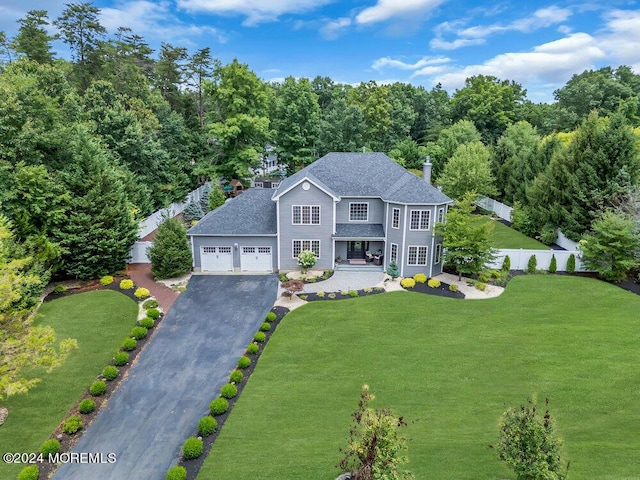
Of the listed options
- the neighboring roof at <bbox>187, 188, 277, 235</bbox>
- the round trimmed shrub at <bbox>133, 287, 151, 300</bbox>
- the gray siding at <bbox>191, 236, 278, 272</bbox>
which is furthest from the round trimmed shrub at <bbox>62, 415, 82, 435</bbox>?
the neighboring roof at <bbox>187, 188, 277, 235</bbox>

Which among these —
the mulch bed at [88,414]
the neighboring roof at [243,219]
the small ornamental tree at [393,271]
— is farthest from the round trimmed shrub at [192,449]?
the small ornamental tree at [393,271]

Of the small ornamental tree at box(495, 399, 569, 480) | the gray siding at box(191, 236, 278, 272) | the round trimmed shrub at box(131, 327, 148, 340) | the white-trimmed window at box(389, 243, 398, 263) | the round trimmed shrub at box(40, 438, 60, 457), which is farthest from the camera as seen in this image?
the gray siding at box(191, 236, 278, 272)

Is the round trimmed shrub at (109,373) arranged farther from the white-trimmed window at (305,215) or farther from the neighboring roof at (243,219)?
the white-trimmed window at (305,215)

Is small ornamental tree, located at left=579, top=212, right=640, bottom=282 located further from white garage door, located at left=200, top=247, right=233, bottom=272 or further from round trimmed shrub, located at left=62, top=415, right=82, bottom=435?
round trimmed shrub, located at left=62, top=415, right=82, bottom=435

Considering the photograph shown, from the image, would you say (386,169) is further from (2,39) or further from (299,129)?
(2,39)

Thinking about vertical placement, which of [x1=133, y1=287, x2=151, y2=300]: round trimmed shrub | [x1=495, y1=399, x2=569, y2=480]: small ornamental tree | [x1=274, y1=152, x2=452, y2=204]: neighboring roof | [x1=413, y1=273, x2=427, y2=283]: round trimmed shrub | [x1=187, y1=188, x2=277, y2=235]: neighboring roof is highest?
[x1=274, y1=152, x2=452, y2=204]: neighboring roof

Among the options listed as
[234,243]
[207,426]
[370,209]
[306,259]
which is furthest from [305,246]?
[207,426]

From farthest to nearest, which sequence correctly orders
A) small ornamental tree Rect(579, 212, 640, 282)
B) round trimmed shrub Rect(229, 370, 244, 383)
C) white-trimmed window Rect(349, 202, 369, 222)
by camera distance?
white-trimmed window Rect(349, 202, 369, 222), small ornamental tree Rect(579, 212, 640, 282), round trimmed shrub Rect(229, 370, 244, 383)
